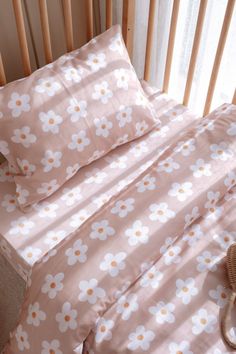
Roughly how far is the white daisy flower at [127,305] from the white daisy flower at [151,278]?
0.04 meters

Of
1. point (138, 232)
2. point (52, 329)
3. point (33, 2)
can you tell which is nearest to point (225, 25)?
point (33, 2)

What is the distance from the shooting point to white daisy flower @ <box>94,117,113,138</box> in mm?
1130

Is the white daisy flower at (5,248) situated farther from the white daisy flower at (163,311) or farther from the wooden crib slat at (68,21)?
the wooden crib slat at (68,21)

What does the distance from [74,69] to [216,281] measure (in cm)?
72

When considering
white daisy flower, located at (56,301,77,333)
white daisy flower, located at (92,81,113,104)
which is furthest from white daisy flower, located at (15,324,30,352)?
white daisy flower, located at (92,81,113,104)

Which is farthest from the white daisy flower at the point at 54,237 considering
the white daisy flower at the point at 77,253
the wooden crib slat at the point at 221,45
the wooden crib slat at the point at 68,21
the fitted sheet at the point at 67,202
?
the wooden crib slat at the point at 221,45

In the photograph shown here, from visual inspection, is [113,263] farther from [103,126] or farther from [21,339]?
[103,126]

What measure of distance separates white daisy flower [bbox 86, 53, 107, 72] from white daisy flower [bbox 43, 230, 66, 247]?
503 millimetres

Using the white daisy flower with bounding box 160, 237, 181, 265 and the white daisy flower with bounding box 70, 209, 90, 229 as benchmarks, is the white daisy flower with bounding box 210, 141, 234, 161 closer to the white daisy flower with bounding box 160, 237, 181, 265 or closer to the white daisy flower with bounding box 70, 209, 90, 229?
the white daisy flower with bounding box 160, 237, 181, 265

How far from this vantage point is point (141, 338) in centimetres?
82

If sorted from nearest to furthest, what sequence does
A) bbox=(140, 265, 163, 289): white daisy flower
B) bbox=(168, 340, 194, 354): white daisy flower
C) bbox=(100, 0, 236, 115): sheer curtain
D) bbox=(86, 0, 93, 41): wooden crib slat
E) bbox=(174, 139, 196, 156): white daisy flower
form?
1. bbox=(168, 340, 194, 354): white daisy flower
2. bbox=(140, 265, 163, 289): white daisy flower
3. bbox=(174, 139, 196, 156): white daisy flower
4. bbox=(86, 0, 93, 41): wooden crib slat
5. bbox=(100, 0, 236, 115): sheer curtain

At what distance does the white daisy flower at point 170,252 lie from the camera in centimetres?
95

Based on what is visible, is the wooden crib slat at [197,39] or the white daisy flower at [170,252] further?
the wooden crib slat at [197,39]

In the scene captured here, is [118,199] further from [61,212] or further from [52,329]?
[52,329]
